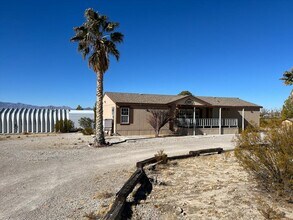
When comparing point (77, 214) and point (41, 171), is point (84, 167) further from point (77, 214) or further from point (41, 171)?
point (77, 214)

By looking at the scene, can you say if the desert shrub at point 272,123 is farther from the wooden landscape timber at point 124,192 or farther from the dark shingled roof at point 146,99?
the dark shingled roof at point 146,99

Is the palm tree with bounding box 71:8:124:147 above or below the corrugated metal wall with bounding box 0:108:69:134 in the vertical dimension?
above

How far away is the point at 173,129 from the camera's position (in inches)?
949

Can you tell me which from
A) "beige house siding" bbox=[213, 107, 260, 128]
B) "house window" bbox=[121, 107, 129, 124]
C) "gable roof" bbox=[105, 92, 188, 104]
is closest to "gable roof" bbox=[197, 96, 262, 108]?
"beige house siding" bbox=[213, 107, 260, 128]

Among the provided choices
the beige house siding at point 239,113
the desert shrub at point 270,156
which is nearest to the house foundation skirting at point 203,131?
the beige house siding at point 239,113

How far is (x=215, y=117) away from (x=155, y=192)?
21775mm

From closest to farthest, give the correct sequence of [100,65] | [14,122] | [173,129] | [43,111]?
[100,65] → [173,129] → [14,122] → [43,111]

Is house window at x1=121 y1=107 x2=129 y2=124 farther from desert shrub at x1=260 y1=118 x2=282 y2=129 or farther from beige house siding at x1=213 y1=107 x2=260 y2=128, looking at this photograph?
desert shrub at x1=260 y1=118 x2=282 y2=129

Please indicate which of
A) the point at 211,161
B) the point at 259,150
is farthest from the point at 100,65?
the point at 259,150

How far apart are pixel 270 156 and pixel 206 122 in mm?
19081

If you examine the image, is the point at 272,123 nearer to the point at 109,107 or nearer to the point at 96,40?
the point at 96,40

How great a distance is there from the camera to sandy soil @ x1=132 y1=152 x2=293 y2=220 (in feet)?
15.9

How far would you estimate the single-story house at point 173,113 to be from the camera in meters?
22.3

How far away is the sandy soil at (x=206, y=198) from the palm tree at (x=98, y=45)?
25.8ft
